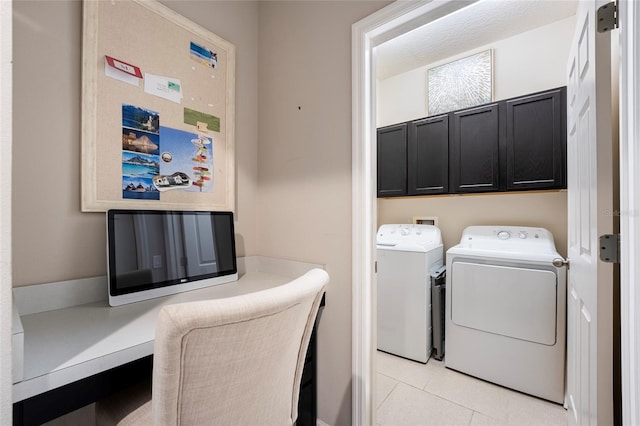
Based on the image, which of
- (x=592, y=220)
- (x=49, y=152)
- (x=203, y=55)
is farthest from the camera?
(x=203, y=55)

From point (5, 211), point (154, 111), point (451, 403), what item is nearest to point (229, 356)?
point (5, 211)

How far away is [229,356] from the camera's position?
61 cm

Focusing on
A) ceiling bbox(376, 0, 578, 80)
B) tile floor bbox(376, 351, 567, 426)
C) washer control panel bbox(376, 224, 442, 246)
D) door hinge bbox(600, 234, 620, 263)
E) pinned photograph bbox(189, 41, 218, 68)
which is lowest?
tile floor bbox(376, 351, 567, 426)

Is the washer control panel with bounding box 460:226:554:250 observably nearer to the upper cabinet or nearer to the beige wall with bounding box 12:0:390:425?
the upper cabinet

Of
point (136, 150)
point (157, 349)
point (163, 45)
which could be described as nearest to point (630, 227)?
point (157, 349)

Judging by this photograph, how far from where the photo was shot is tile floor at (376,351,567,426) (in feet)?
5.51

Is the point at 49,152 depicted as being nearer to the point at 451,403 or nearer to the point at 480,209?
the point at 451,403

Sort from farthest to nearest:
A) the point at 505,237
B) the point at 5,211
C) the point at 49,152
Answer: the point at 505,237, the point at 49,152, the point at 5,211

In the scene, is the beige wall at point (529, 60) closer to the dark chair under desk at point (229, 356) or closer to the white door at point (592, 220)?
the white door at point (592, 220)

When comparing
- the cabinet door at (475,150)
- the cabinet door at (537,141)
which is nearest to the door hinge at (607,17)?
the cabinet door at (537,141)

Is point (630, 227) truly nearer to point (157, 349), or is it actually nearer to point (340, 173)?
point (340, 173)

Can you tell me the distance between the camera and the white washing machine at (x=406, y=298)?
91.8 inches

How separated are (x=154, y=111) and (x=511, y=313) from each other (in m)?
2.58

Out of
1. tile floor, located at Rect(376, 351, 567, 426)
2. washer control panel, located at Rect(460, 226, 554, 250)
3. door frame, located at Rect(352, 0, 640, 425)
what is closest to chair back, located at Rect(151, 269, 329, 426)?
door frame, located at Rect(352, 0, 640, 425)
